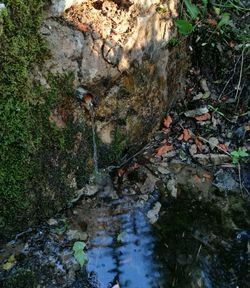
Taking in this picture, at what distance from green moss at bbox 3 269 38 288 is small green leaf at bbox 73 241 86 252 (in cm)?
39

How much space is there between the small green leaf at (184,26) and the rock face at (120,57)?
0.07m

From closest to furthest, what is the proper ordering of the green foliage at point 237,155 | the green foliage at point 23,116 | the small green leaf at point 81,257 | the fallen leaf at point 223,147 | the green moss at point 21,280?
the green foliage at point 23,116 < the green moss at point 21,280 < the small green leaf at point 81,257 < the green foliage at point 237,155 < the fallen leaf at point 223,147

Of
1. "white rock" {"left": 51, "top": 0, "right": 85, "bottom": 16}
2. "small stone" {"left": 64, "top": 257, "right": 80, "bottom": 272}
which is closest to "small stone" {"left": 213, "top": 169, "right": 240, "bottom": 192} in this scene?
"small stone" {"left": 64, "top": 257, "right": 80, "bottom": 272}

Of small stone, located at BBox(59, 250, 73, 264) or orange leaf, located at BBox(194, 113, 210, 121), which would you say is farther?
orange leaf, located at BBox(194, 113, 210, 121)

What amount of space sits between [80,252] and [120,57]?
168cm

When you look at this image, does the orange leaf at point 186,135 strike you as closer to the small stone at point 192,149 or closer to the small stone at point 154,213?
the small stone at point 192,149

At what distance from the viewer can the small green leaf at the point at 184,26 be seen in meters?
4.20

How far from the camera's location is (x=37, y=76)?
3.21 meters

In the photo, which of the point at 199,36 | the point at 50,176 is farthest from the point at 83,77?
the point at 199,36

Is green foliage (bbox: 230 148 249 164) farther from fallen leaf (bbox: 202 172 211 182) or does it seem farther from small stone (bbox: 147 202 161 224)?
small stone (bbox: 147 202 161 224)

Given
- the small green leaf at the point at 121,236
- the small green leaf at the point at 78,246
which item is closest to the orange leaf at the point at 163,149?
the small green leaf at the point at 121,236

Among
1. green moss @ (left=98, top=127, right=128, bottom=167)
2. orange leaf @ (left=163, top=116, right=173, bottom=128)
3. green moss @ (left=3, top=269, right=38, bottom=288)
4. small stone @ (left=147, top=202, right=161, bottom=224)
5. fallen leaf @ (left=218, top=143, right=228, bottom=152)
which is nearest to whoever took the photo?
green moss @ (left=3, top=269, right=38, bottom=288)

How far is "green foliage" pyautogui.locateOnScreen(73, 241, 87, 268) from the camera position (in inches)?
134

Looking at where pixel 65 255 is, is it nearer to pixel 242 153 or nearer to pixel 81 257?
pixel 81 257
